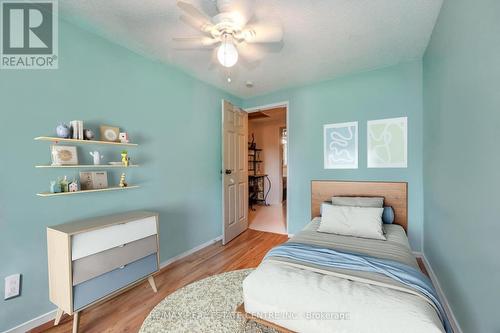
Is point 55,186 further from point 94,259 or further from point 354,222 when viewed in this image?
point 354,222

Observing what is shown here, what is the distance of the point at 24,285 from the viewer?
162cm

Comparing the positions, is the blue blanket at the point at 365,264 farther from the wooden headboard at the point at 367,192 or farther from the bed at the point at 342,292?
the wooden headboard at the point at 367,192

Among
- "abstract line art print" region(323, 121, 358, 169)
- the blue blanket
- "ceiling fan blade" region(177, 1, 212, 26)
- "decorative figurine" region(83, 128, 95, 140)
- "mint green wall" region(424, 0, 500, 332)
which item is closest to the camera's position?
"mint green wall" region(424, 0, 500, 332)

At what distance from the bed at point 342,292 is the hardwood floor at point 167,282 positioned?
97 centimetres

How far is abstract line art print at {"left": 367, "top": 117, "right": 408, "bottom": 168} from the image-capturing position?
2.80 metres

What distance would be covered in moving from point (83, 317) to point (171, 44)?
268cm

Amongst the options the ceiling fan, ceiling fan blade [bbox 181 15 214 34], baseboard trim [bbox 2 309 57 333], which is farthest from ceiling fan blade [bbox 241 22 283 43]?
baseboard trim [bbox 2 309 57 333]

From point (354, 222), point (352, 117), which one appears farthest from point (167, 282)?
point (352, 117)

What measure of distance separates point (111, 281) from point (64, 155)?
1126 mm

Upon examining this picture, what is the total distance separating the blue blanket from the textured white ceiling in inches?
78.8

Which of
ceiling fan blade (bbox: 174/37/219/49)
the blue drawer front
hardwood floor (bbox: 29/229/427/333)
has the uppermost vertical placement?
ceiling fan blade (bbox: 174/37/219/49)

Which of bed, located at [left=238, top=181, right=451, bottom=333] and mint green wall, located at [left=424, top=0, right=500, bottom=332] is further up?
mint green wall, located at [left=424, top=0, right=500, bottom=332]

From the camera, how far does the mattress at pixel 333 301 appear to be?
1096 millimetres

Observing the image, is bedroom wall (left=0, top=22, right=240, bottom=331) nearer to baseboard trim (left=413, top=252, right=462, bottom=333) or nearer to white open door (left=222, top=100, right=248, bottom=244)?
white open door (left=222, top=100, right=248, bottom=244)
